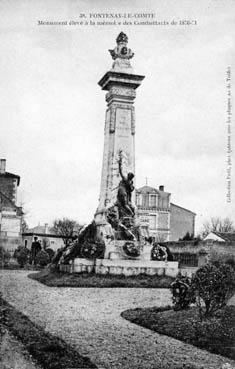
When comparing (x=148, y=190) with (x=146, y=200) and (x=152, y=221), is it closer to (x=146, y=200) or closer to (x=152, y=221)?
(x=146, y=200)

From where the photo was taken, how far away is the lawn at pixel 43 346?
234 inches

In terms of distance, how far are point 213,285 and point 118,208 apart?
969 cm

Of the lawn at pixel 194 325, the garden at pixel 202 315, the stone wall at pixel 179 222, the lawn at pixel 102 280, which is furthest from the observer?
the stone wall at pixel 179 222

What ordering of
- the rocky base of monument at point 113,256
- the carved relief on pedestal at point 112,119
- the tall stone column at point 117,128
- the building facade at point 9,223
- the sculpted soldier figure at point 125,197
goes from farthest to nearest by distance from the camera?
the building facade at point 9,223 → the carved relief on pedestal at point 112,119 → the tall stone column at point 117,128 → the sculpted soldier figure at point 125,197 → the rocky base of monument at point 113,256

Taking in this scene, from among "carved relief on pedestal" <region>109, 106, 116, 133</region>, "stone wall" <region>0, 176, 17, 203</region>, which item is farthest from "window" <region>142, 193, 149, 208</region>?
"carved relief on pedestal" <region>109, 106, 116, 133</region>

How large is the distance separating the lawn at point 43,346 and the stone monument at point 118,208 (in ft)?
26.9

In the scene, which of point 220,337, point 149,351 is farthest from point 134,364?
point 220,337

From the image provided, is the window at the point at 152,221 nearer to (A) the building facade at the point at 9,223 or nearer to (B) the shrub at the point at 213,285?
(A) the building facade at the point at 9,223

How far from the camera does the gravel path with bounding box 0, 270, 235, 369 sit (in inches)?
255

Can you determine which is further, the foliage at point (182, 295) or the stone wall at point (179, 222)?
the stone wall at point (179, 222)

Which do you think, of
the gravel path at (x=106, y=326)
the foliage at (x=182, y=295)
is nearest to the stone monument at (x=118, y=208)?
the gravel path at (x=106, y=326)

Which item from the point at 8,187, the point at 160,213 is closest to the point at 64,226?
the point at 160,213

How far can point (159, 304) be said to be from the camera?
11664mm

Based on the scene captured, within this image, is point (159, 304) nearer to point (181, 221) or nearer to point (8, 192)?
point (8, 192)
